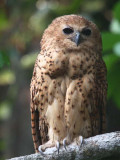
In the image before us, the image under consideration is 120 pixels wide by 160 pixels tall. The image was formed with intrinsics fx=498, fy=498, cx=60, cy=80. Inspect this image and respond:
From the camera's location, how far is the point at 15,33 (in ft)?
28.0

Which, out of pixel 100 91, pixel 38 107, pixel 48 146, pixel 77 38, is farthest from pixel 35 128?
pixel 77 38

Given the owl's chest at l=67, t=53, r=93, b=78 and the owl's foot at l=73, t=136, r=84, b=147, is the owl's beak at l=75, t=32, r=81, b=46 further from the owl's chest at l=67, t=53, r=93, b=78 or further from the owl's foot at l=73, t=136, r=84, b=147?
the owl's foot at l=73, t=136, r=84, b=147

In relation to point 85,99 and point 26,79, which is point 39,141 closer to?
point 85,99

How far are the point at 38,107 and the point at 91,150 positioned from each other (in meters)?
1.04

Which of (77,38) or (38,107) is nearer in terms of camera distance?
(77,38)

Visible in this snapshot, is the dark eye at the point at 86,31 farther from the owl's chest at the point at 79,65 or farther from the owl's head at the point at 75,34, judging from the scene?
the owl's chest at the point at 79,65

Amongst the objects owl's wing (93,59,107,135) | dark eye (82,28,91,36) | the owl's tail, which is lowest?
the owl's tail

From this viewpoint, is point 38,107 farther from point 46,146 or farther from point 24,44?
point 24,44

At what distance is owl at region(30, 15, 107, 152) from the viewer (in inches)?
203

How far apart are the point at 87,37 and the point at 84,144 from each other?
1294mm

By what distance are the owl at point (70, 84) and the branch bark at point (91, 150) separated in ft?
1.24

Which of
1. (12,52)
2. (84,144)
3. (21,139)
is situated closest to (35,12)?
(12,52)

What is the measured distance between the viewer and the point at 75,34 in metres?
5.26

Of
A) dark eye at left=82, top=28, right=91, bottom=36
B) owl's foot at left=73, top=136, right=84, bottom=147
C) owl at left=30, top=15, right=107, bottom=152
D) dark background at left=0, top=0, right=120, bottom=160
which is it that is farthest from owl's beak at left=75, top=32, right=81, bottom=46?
dark background at left=0, top=0, right=120, bottom=160
